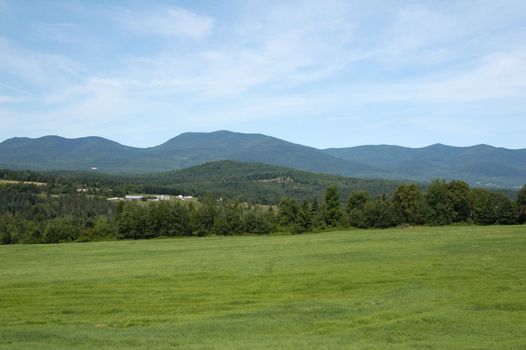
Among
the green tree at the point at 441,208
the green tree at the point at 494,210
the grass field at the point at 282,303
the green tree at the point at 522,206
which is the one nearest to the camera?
the grass field at the point at 282,303

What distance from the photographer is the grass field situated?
61.4ft

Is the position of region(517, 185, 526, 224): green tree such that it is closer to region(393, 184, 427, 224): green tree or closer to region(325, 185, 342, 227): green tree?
region(393, 184, 427, 224): green tree

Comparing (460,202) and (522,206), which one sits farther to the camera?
(460,202)

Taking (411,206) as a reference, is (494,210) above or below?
below

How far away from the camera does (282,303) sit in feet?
85.8

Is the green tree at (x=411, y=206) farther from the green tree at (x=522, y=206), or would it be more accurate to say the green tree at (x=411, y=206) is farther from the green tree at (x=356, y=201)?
the green tree at (x=522, y=206)

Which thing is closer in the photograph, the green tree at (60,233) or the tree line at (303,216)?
the tree line at (303,216)

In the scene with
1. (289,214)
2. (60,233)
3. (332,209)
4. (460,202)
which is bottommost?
(60,233)

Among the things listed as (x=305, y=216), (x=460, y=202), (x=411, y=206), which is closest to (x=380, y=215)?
(x=411, y=206)

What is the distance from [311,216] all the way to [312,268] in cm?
6318

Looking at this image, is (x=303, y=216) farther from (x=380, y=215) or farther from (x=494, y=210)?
(x=494, y=210)

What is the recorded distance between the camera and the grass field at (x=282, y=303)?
61.4 ft

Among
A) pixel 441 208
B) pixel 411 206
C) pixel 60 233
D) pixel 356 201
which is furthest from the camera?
pixel 356 201

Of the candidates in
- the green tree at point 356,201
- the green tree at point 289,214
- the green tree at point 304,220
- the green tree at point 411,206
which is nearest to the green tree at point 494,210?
the green tree at point 411,206
